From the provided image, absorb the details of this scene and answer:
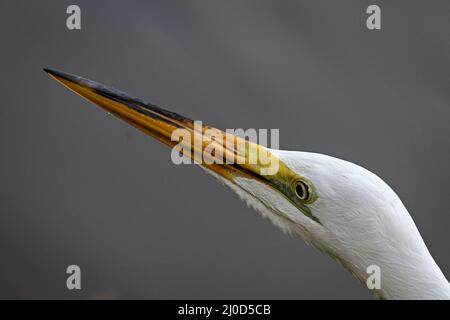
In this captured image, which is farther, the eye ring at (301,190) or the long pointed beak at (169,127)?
the long pointed beak at (169,127)

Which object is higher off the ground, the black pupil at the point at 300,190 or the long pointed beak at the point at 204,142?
the long pointed beak at the point at 204,142

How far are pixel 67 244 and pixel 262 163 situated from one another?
161 cm

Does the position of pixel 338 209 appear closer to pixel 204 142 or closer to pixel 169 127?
pixel 204 142

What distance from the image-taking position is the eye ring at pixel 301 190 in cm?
119

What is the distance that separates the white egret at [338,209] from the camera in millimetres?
1089

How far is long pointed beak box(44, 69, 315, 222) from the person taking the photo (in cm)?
125

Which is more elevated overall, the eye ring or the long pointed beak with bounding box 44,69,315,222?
the long pointed beak with bounding box 44,69,315,222

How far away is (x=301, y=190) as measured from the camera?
3.94 ft

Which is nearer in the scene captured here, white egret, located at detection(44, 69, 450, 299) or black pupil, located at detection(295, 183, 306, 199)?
white egret, located at detection(44, 69, 450, 299)

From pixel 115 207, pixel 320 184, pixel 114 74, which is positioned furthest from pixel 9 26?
pixel 320 184

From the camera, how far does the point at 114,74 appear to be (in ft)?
8.50

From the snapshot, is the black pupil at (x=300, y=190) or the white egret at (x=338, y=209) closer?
the white egret at (x=338, y=209)

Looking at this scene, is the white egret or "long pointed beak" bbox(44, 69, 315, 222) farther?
"long pointed beak" bbox(44, 69, 315, 222)
